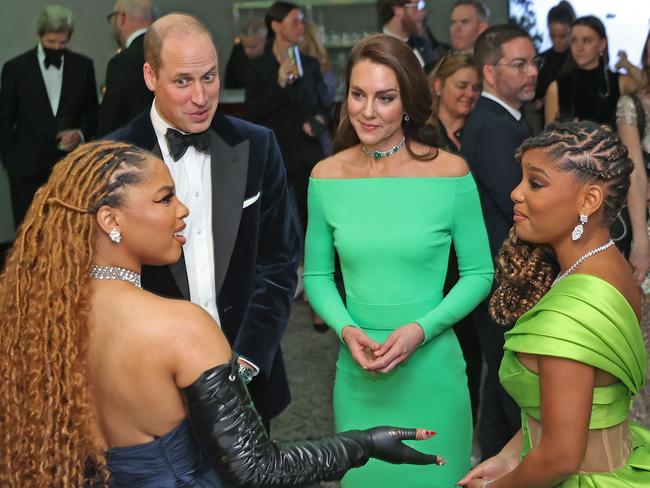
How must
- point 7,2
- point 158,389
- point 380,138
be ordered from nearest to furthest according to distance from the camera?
1. point 158,389
2. point 380,138
3. point 7,2

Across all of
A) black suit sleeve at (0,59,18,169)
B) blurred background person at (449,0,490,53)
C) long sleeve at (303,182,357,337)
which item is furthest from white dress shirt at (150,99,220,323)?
black suit sleeve at (0,59,18,169)

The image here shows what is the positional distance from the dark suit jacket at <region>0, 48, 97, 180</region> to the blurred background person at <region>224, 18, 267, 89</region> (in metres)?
1.82

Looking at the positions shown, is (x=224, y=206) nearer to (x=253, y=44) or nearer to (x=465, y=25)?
(x=465, y=25)

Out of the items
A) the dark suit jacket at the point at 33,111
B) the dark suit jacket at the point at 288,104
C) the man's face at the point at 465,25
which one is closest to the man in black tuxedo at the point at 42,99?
the dark suit jacket at the point at 33,111

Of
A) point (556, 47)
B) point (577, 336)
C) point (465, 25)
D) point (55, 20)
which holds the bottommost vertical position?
point (577, 336)

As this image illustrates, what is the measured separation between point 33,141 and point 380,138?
3945 mm

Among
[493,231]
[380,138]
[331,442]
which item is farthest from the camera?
[493,231]

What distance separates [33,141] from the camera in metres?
5.81

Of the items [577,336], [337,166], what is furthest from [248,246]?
[577,336]

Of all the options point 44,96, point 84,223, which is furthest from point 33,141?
point 84,223

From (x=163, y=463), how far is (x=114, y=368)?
8.5 inches

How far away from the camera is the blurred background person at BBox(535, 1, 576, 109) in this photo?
6.51m

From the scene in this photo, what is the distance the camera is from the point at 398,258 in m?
2.49

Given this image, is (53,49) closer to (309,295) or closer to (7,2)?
(7,2)
